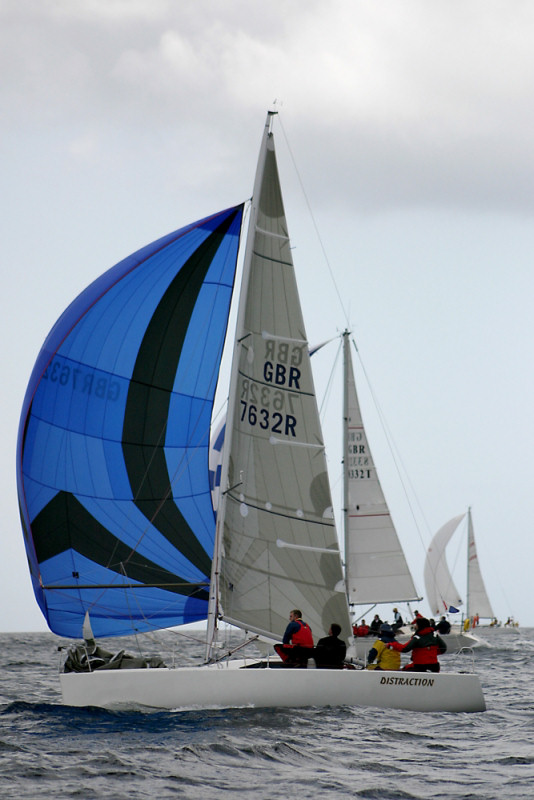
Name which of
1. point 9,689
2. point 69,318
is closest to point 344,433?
point 9,689

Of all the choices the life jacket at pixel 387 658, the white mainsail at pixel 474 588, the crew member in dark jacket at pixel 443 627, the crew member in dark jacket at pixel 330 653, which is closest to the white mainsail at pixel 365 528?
the crew member in dark jacket at pixel 443 627

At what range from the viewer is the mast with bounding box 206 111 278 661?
43.8 ft

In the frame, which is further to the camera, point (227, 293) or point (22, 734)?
point (227, 293)

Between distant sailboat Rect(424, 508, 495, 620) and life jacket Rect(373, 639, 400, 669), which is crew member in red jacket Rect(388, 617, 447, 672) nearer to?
life jacket Rect(373, 639, 400, 669)

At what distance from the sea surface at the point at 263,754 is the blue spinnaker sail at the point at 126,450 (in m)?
1.81

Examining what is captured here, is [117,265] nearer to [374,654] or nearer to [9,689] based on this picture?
[374,654]

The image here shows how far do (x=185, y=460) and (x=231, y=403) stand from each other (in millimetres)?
1081

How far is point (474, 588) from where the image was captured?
2164 inches

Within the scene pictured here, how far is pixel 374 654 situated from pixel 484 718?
64.1 inches

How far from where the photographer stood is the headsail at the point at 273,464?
537 inches

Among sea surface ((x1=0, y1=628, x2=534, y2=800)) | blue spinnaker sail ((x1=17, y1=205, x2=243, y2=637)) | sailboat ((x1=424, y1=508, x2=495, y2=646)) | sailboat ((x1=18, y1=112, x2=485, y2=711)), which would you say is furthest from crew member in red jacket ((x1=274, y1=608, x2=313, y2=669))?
sailboat ((x1=424, y1=508, x2=495, y2=646))

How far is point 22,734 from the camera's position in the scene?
10891mm

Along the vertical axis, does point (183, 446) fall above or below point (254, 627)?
above

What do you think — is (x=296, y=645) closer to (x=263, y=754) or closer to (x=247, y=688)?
(x=247, y=688)
